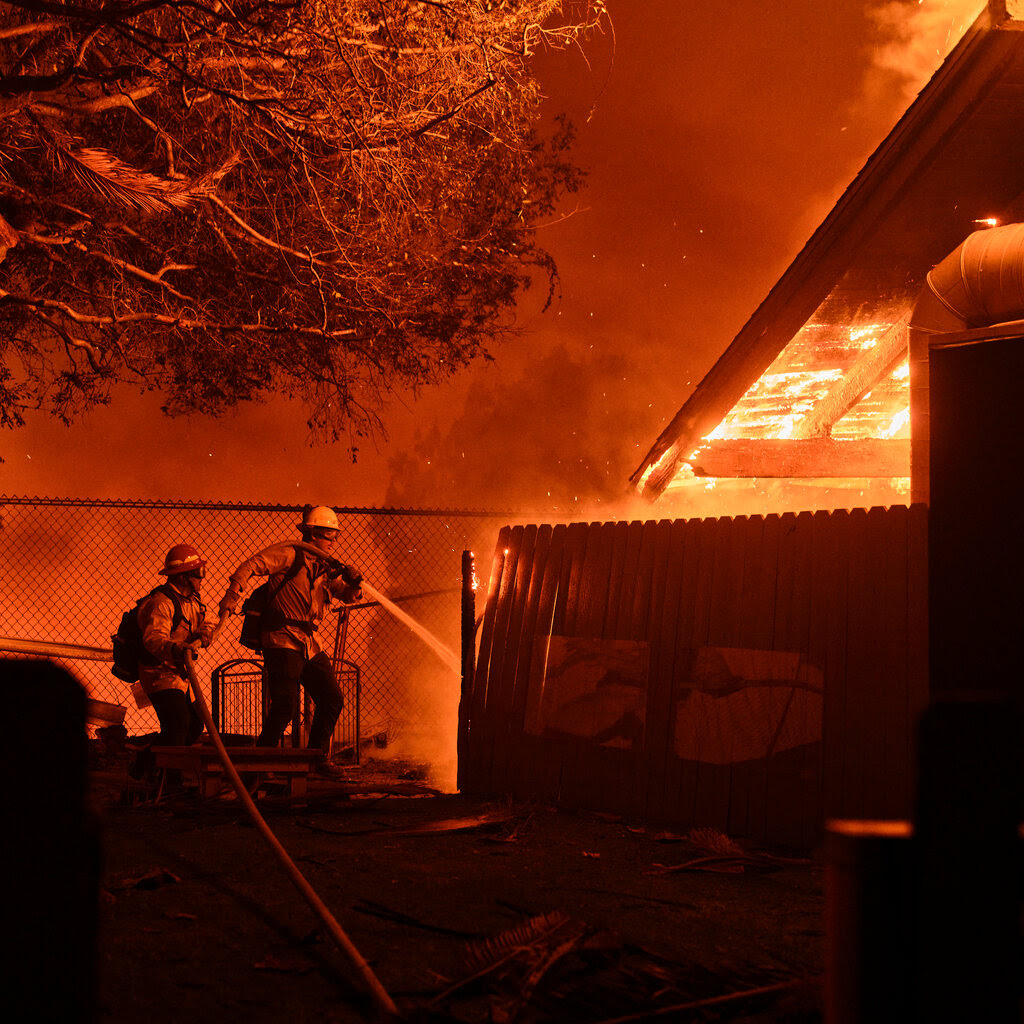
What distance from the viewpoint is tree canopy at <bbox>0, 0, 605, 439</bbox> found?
7.80 metres

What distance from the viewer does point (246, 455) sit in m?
16.8

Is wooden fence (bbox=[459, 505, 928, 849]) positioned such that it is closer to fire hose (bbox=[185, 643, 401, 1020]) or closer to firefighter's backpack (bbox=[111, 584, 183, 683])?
fire hose (bbox=[185, 643, 401, 1020])

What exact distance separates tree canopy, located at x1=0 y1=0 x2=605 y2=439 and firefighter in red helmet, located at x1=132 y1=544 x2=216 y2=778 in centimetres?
345

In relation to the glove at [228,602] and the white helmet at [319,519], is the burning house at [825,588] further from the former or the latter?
the glove at [228,602]

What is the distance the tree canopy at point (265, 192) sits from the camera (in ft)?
25.6

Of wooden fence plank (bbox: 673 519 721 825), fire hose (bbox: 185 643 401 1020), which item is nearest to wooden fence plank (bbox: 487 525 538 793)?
wooden fence plank (bbox: 673 519 721 825)

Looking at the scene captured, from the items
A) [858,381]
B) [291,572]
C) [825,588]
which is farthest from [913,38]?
[291,572]

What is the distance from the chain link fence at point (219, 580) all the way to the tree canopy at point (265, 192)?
1.68 m

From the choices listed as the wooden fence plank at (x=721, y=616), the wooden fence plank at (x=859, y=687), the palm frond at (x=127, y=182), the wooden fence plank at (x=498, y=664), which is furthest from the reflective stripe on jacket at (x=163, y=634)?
the wooden fence plank at (x=859, y=687)

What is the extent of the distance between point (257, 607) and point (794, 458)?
563 centimetres

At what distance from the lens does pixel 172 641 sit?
7109mm

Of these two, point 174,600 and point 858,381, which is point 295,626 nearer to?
point 174,600

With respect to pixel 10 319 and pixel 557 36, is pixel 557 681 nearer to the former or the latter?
pixel 557 36

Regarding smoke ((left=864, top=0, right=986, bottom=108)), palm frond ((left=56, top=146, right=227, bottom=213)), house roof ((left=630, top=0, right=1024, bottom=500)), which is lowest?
house roof ((left=630, top=0, right=1024, bottom=500))
